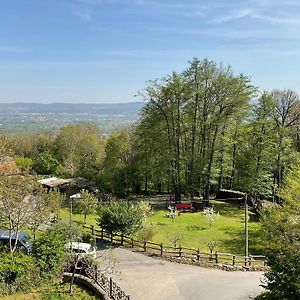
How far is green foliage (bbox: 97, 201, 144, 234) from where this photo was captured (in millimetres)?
27484

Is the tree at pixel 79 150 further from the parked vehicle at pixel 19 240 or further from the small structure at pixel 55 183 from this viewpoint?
the parked vehicle at pixel 19 240

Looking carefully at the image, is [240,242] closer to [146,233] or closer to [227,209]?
[146,233]

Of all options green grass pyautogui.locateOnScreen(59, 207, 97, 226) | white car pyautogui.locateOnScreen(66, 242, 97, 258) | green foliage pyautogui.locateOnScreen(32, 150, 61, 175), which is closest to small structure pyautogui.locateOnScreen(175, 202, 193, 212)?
green grass pyautogui.locateOnScreen(59, 207, 97, 226)

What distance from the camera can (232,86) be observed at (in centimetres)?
4078

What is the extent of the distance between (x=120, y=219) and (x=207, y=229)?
9399 millimetres

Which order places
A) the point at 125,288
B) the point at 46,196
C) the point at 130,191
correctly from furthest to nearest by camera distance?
the point at 130,191, the point at 46,196, the point at 125,288

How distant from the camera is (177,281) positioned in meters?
22.4

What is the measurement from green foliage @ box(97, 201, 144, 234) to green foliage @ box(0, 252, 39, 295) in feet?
23.1

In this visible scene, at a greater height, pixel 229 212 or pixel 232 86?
pixel 232 86

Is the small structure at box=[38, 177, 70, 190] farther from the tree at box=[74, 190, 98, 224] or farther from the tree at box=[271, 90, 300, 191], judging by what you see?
the tree at box=[271, 90, 300, 191]

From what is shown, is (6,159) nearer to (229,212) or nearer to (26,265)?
(26,265)

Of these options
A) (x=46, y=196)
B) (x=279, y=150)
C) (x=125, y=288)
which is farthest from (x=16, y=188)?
(x=279, y=150)

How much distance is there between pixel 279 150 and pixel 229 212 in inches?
342

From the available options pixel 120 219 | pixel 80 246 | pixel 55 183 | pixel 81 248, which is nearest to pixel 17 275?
pixel 81 248
